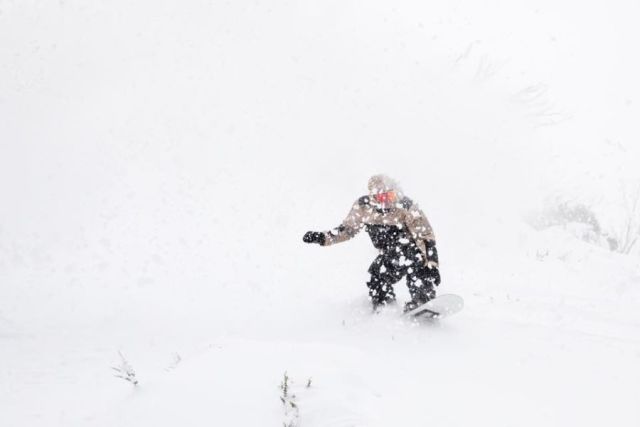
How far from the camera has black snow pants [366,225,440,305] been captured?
5.23 m

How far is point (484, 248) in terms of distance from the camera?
1018cm

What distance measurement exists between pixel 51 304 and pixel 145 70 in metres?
7.90

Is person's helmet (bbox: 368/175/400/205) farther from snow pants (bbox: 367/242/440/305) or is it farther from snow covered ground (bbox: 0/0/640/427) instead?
snow covered ground (bbox: 0/0/640/427)

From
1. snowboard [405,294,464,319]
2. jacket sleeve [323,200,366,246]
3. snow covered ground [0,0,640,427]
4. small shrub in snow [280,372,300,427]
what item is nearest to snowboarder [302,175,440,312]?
jacket sleeve [323,200,366,246]

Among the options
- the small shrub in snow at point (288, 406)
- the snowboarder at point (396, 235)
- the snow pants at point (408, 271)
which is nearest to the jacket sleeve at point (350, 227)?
the snowboarder at point (396, 235)

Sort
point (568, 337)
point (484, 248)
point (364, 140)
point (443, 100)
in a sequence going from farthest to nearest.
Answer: point (443, 100)
point (364, 140)
point (484, 248)
point (568, 337)

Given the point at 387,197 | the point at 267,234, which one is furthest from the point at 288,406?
the point at 267,234

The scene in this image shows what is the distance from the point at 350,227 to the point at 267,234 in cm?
431

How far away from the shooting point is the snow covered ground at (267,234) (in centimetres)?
383

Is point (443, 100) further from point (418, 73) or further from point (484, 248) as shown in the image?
point (484, 248)

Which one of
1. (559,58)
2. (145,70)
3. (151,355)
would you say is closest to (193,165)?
(145,70)

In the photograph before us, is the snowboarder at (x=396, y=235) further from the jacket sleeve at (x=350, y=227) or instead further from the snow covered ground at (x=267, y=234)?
the snow covered ground at (x=267, y=234)

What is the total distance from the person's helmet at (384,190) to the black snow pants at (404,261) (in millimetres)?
333

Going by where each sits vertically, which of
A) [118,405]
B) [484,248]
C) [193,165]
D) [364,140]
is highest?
[364,140]
